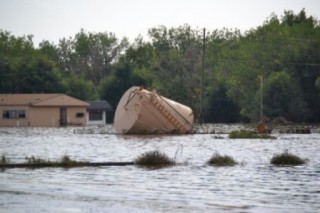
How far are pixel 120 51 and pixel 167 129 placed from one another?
8783 centimetres

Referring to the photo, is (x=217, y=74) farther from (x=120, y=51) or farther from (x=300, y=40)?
(x=120, y=51)

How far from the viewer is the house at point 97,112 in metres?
107

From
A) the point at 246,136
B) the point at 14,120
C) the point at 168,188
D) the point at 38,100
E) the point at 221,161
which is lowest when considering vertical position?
the point at 168,188

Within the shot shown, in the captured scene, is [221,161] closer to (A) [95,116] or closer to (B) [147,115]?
(B) [147,115]

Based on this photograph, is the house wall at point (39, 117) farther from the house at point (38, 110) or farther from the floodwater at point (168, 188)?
the floodwater at point (168, 188)

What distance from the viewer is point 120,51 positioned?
516 feet

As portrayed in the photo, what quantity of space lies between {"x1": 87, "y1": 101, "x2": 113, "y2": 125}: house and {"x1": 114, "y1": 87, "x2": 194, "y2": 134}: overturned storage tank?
3681 cm

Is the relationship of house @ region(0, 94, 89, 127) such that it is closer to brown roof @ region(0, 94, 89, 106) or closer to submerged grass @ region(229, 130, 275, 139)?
brown roof @ region(0, 94, 89, 106)

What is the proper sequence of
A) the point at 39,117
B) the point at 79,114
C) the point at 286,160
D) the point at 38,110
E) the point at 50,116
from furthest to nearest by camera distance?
the point at 79,114, the point at 50,116, the point at 39,117, the point at 38,110, the point at 286,160

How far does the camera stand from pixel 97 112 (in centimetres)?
10869

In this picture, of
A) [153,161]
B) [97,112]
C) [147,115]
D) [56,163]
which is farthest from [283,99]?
[56,163]

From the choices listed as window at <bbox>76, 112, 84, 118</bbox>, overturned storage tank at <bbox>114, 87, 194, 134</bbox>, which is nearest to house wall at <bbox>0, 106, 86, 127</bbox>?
window at <bbox>76, 112, 84, 118</bbox>

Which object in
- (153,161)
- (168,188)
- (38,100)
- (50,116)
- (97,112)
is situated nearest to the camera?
(168,188)

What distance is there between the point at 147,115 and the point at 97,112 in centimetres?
3993
